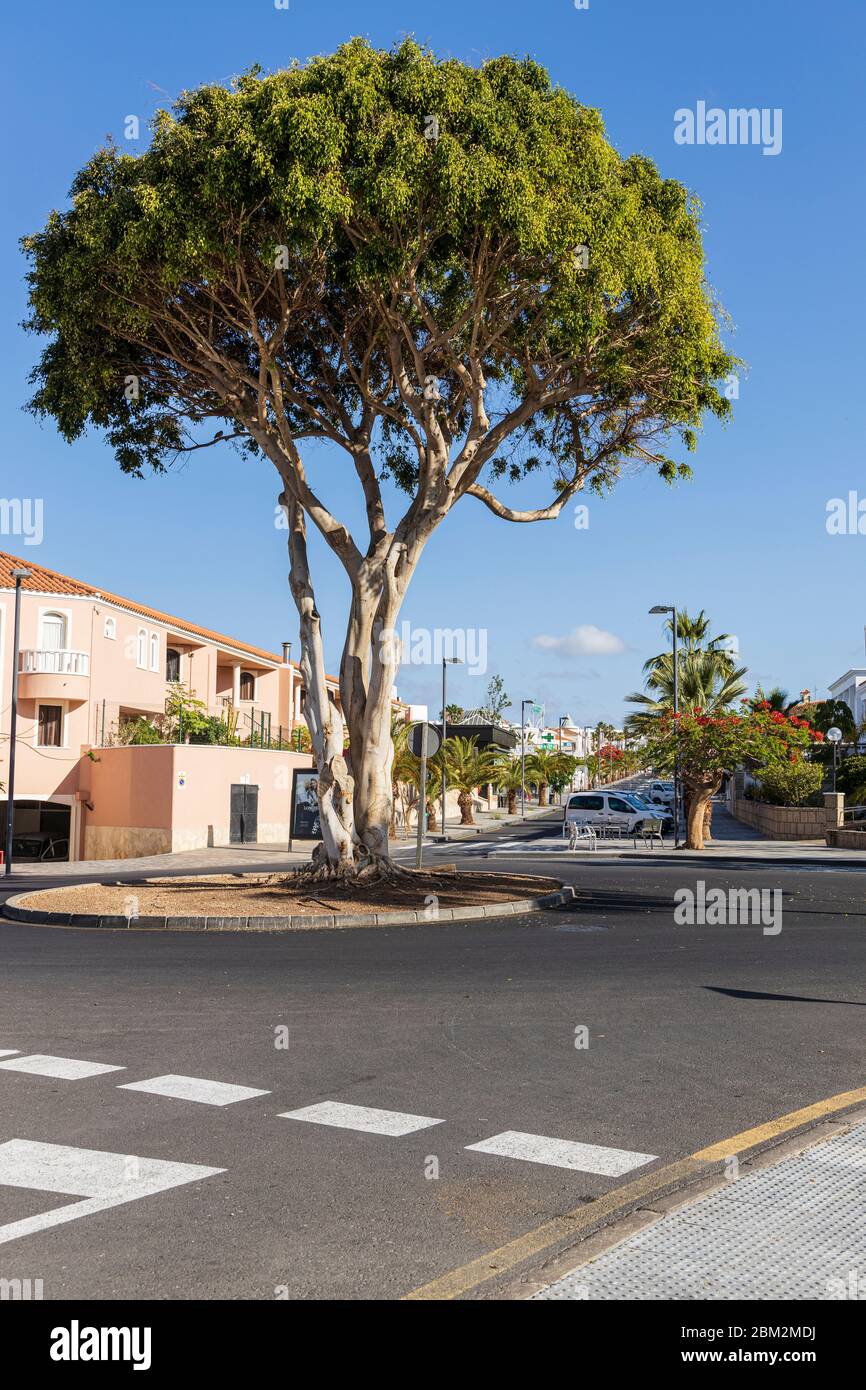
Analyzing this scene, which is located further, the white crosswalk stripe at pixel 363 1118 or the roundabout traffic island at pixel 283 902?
the roundabout traffic island at pixel 283 902

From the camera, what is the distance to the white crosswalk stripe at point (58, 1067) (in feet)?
22.8

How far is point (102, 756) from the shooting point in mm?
37406

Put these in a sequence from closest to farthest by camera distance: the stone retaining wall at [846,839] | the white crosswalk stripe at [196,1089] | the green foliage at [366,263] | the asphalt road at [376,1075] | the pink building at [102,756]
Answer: the asphalt road at [376,1075] → the white crosswalk stripe at [196,1089] → the green foliage at [366,263] → the stone retaining wall at [846,839] → the pink building at [102,756]

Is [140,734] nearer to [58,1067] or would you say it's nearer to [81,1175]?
[58,1067]

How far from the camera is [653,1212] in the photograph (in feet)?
14.7

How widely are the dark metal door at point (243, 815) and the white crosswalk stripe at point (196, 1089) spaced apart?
30.3 meters

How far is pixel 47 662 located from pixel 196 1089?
32.4 meters

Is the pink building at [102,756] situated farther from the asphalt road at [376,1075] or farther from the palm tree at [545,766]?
the palm tree at [545,766]

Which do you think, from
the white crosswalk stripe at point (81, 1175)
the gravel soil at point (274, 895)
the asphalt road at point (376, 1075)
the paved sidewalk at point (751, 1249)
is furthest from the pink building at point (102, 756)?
the paved sidewalk at point (751, 1249)

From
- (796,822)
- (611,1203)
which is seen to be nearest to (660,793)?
(796,822)

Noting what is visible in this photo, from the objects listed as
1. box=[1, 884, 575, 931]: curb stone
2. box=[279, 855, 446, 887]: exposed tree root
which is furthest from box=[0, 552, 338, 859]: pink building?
box=[1, 884, 575, 931]: curb stone

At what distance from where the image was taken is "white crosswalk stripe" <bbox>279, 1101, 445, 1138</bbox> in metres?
5.79

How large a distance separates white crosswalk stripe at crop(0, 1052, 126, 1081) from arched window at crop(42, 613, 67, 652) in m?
32.0
